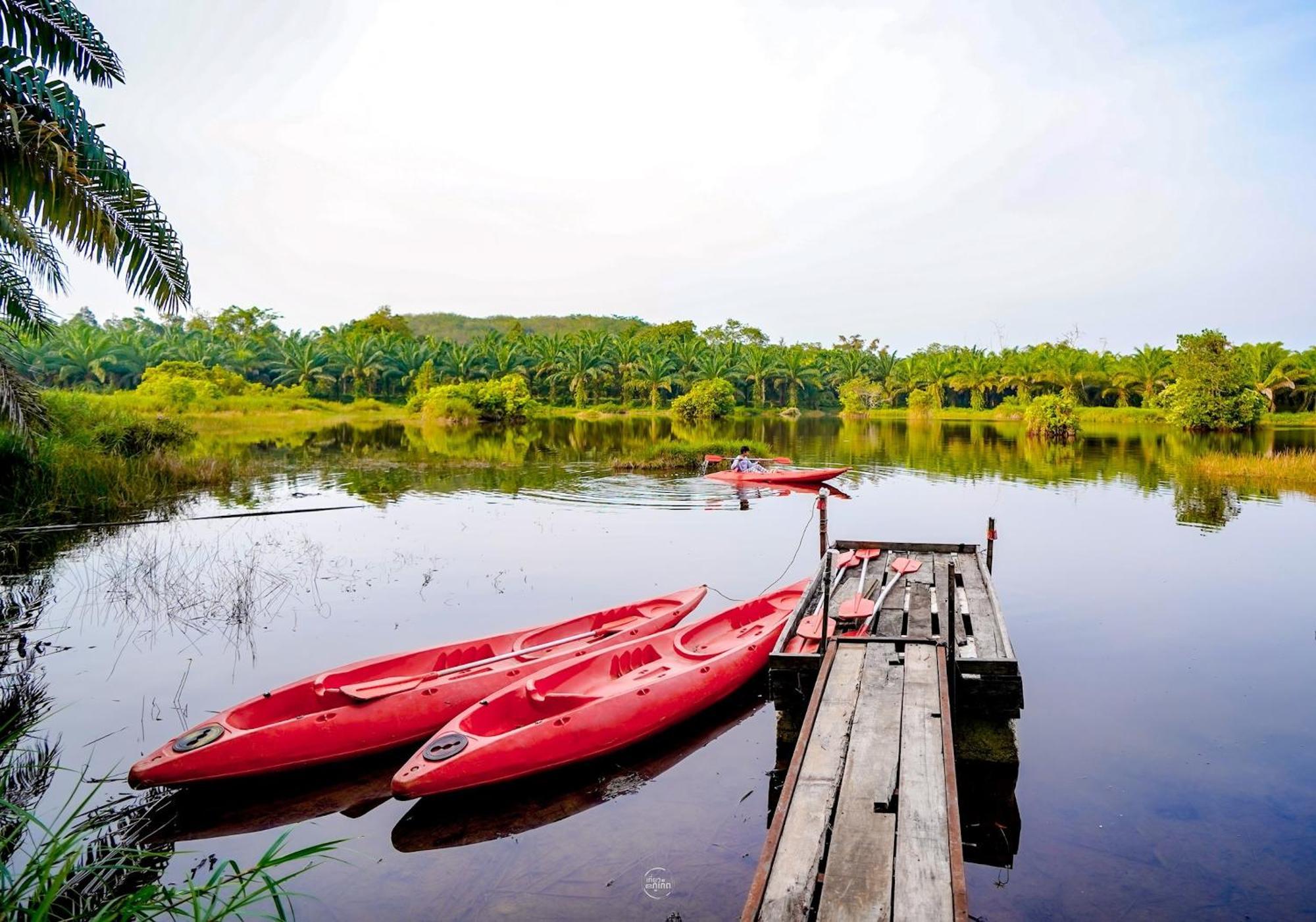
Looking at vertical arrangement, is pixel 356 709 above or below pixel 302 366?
below

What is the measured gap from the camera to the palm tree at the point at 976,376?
74.8 meters

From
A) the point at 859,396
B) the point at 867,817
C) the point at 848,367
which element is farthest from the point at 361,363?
the point at 867,817

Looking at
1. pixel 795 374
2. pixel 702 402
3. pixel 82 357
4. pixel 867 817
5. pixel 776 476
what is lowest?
pixel 867 817

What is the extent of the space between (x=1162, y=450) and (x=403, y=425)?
41633 millimetres

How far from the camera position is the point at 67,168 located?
798 cm

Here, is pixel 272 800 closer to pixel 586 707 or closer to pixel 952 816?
pixel 586 707

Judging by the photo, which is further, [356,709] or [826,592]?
[826,592]

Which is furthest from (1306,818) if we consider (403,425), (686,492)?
(403,425)

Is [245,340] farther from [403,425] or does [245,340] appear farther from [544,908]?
[544,908]

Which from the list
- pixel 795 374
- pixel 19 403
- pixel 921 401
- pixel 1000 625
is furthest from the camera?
pixel 795 374

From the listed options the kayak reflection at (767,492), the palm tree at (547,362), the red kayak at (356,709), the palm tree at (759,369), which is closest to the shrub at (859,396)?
the palm tree at (759,369)

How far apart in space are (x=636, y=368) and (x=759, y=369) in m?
11.4

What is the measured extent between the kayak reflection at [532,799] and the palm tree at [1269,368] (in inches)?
2530

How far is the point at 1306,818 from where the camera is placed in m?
6.86
